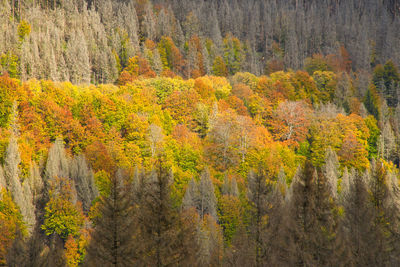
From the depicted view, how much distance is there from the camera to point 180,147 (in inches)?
3305

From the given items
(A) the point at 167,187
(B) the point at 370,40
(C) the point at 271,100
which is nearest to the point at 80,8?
(C) the point at 271,100

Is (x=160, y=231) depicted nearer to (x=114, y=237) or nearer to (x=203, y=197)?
(x=114, y=237)

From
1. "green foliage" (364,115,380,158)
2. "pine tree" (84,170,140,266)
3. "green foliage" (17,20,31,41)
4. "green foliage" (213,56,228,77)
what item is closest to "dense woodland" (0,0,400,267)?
"pine tree" (84,170,140,266)

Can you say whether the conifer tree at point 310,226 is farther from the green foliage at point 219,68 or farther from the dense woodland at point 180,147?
the green foliage at point 219,68

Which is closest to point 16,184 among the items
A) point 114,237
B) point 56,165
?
point 56,165

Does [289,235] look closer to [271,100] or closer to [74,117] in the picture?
[74,117]

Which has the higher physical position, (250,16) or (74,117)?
(250,16)

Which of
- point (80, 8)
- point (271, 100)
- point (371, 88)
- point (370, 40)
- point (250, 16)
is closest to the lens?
point (271, 100)

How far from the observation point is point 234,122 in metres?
87.2

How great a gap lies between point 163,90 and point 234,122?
18.7 metres

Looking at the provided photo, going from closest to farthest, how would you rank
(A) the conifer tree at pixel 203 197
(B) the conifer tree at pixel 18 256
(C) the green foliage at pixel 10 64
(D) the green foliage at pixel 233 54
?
(B) the conifer tree at pixel 18 256 → (A) the conifer tree at pixel 203 197 → (C) the green foliage at pixel 10 64 → (D) the green foliage at pixel 233 54

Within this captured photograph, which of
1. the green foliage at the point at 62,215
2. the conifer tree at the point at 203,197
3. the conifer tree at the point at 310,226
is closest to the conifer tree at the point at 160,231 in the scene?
the conifer tree at the point at 310,226

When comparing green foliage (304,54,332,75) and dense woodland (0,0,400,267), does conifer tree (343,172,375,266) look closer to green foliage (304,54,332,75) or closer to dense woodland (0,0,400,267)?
dense woodland (0,0,400,267)

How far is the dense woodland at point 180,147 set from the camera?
124ft
